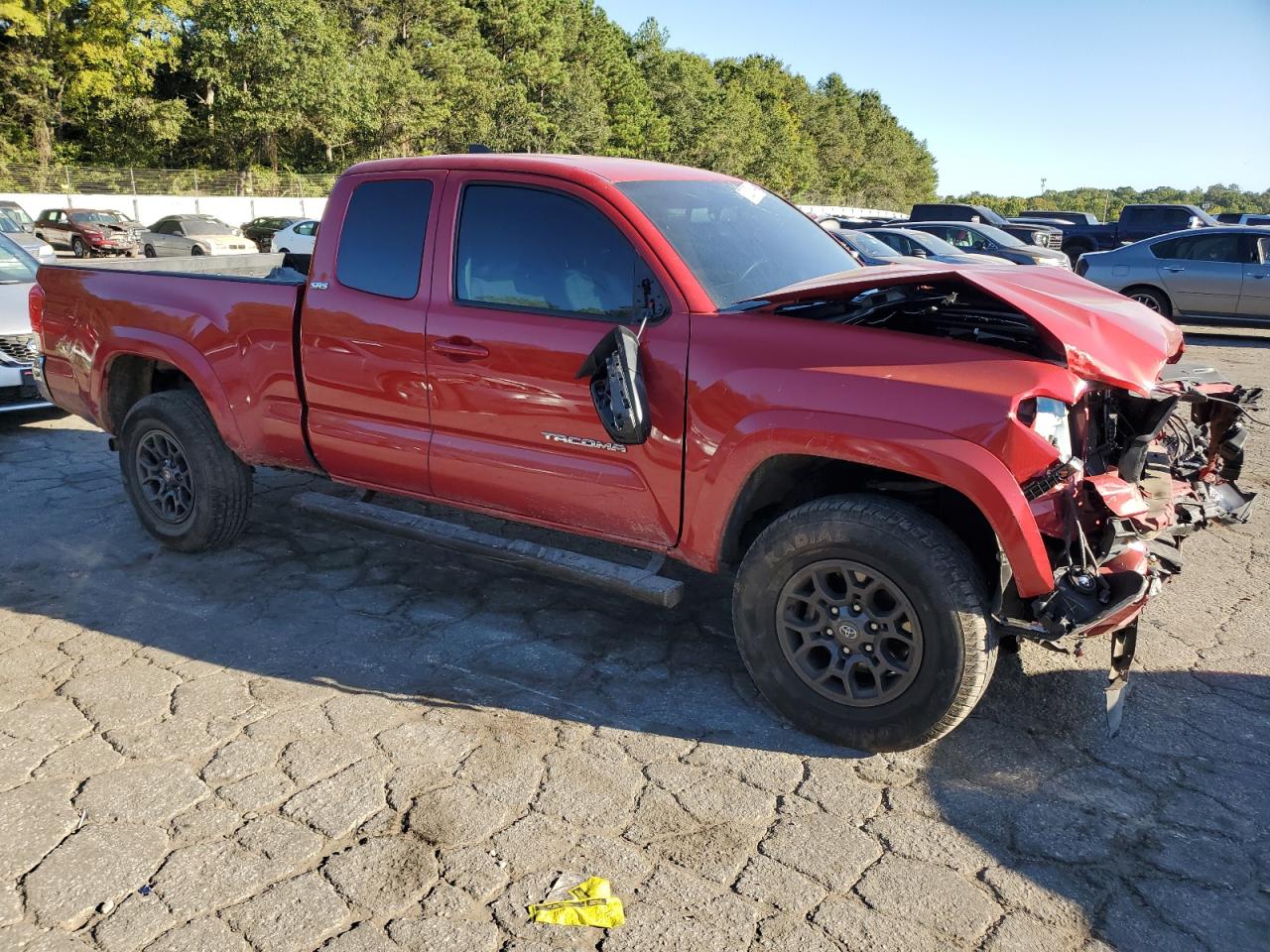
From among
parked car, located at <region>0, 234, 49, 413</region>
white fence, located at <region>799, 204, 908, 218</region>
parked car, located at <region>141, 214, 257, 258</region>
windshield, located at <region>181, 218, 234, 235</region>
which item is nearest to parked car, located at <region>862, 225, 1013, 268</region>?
parked car, located at <region>0, 234, 49, 413</region>

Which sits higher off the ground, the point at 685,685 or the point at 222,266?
the point at 222,266

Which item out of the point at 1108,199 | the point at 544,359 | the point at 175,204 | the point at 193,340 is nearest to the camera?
the point at 544,359

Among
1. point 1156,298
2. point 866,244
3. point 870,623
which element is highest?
point 866,244

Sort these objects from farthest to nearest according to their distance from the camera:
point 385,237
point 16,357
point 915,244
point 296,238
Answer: point 296,238 < point 915,244 < point 16,357 < point 385,237

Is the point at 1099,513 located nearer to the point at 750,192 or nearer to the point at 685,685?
the point at 685,685

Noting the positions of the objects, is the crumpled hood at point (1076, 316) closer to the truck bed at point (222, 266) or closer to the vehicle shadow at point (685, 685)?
the vehicle shadow at point (685, 685)

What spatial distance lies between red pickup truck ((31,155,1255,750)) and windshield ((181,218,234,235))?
25.6 metres

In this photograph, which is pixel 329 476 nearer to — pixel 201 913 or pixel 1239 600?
pixel 201 913

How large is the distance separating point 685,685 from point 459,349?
1625 millimetres

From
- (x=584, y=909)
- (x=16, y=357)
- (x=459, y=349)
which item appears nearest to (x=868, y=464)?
(x=584, y=909)

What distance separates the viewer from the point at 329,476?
187 inches

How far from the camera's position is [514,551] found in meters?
3.99

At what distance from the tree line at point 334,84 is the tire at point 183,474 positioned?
24903 millimetres

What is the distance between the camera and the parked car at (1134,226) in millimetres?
23609
